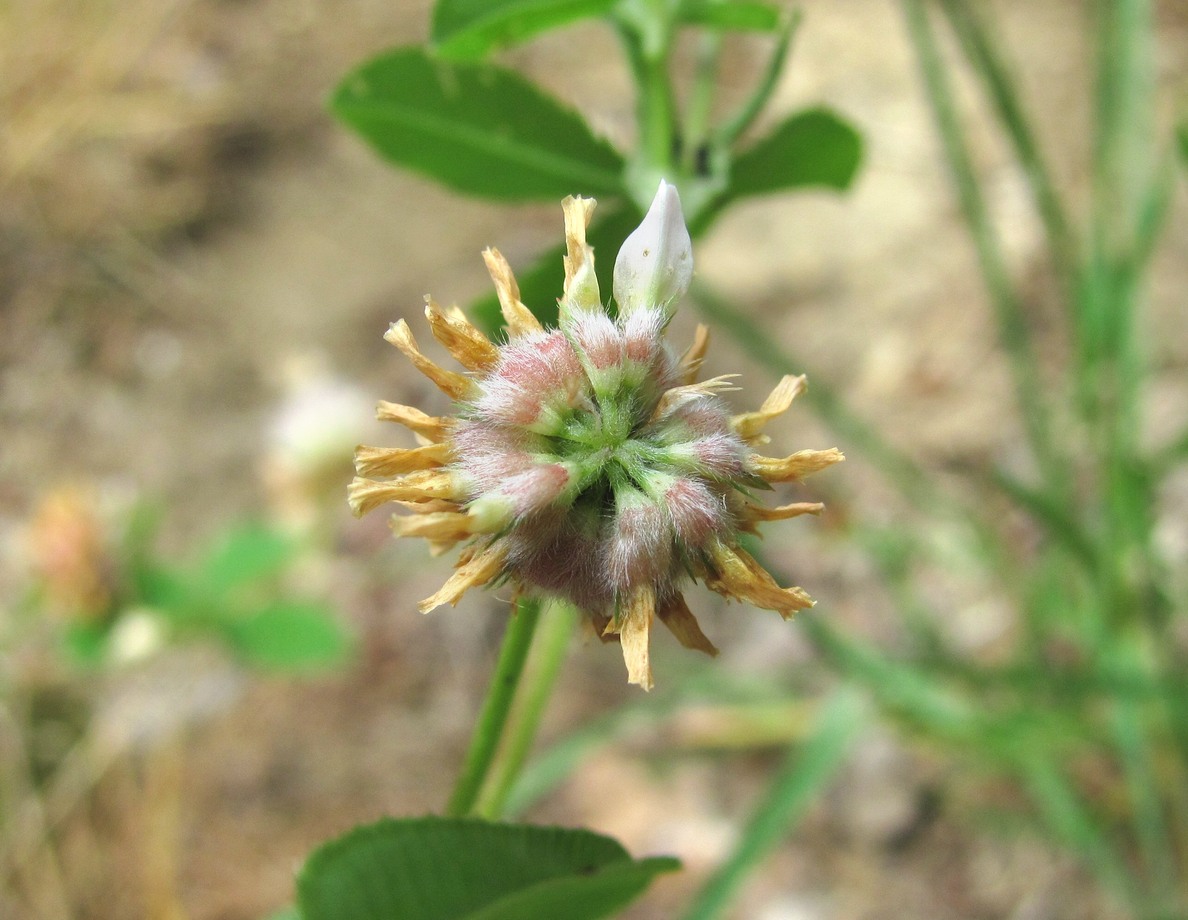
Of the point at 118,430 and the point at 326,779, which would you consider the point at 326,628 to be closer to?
the point at 326,779

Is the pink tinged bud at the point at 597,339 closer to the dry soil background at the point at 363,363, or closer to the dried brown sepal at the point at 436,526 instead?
the dried brown sepal at the point at 436,526

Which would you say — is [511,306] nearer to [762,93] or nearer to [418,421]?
[418,421]

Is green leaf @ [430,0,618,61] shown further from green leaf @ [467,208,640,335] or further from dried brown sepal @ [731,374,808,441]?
dried brown sepal @ [731,374,808,441]

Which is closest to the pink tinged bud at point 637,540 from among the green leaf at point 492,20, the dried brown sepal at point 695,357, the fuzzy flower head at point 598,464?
the fuzzy flower head at point 598,464

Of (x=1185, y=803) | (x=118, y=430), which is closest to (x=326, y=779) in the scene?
(x=118, y=430)

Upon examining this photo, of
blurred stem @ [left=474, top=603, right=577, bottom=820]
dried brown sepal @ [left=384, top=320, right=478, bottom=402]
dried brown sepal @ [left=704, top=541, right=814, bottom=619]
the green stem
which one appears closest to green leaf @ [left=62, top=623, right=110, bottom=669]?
blurred stem @ [left=474, top=603, right=577, bottom=820]
